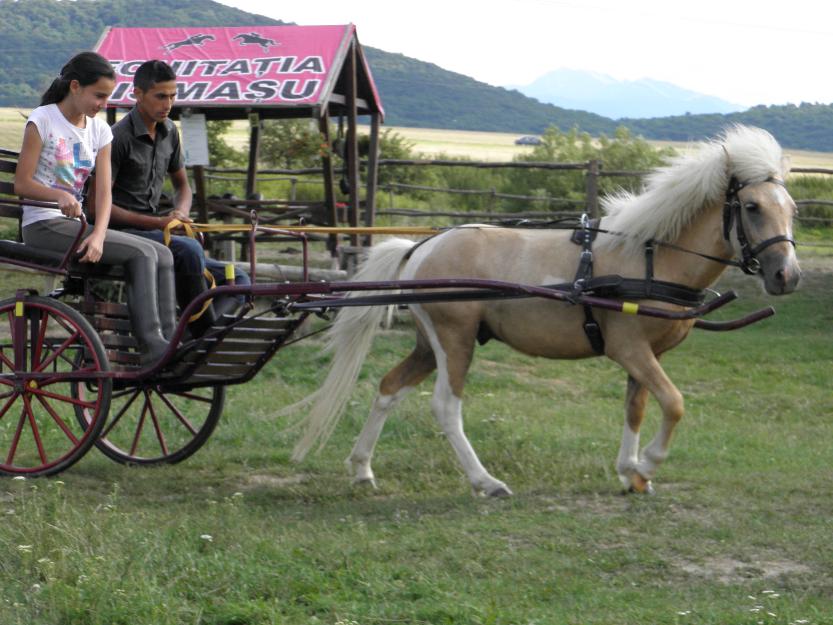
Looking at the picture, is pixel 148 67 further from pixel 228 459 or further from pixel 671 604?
pixel 671 604

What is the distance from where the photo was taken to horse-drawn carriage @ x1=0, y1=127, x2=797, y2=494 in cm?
569

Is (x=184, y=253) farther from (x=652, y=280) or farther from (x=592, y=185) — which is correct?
(x=592, y=185)

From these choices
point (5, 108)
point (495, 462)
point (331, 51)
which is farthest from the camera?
point (5, 108)

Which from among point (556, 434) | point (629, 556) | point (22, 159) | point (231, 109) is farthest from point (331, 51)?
point (629, 556)

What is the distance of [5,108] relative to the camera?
2985 inches

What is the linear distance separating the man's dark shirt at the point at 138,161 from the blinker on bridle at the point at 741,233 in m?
3.03

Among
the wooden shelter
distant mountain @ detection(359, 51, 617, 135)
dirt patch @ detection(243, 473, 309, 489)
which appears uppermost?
distant mountain @ detection(359, 51, 617, 135)

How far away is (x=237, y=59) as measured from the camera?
13180 millimetres

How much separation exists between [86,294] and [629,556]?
126 inches

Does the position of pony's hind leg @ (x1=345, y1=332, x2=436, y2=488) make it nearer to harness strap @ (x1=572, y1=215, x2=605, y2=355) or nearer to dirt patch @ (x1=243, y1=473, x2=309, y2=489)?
dirt patch @ (x1=243, y1=473, x2=309, y2=489)

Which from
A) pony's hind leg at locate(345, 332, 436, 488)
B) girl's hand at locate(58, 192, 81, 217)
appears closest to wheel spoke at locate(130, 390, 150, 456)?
pony's hind leg at locate(345, 332, 436, 488)

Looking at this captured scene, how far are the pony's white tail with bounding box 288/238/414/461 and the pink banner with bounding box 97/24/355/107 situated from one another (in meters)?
5.74

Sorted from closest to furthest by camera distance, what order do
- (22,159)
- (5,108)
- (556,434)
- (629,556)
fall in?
(629,556), (22,159), (556,434), (5,108)

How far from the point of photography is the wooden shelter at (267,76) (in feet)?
40.6
